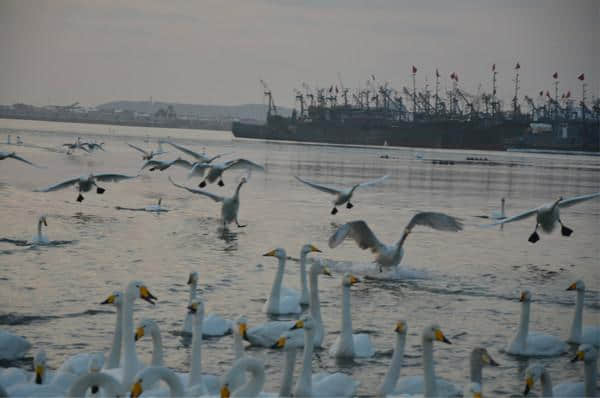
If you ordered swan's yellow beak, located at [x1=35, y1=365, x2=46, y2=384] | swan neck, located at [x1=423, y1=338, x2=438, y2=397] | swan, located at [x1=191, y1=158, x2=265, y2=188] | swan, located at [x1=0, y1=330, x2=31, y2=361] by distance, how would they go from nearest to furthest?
swan neck, located at [x1=423, y1=338, x2=438, y2=397] < swan's yellow beak, located at [x1=35, y1=365, x2=46, y2=384] < swan, located at [x1=0, y1=330, x2=31, y2=361] < swan, located at [x1=191, y1=158, x2=265, y2=188]

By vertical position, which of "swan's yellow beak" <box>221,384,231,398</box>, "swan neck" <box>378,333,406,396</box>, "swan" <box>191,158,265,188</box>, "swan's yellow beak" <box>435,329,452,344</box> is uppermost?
"swan" <box>191,158,265,188</box>

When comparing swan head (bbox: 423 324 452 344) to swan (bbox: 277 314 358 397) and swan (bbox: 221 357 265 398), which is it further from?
swan (bbox: 221 357 265 398)

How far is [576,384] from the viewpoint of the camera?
722 cm

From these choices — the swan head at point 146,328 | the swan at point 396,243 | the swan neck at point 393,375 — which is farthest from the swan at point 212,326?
the swan at point 396,243

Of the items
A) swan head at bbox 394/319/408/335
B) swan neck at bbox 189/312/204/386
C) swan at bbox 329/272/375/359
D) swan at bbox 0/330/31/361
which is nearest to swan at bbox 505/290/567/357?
swan at bbox 329/272/375/359

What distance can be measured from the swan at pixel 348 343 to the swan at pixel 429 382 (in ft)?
4.56

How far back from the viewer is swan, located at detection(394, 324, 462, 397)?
21.4 feet

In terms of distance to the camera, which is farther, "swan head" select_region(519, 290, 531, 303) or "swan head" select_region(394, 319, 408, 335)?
"swan head" select_region(519, 290, 531, 303)

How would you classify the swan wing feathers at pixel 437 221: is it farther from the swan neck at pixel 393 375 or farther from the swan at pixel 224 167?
the swan at pixel 224 167

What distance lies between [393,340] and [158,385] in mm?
3370

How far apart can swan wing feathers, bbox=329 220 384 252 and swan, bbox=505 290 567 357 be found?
392 cm

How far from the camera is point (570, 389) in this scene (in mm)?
7184

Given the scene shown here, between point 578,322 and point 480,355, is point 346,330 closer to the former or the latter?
point 480,355

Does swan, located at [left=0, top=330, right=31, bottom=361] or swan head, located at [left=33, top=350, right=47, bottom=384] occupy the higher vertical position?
swan head, located at [left=33, top=350, right=47, bottom=384]
